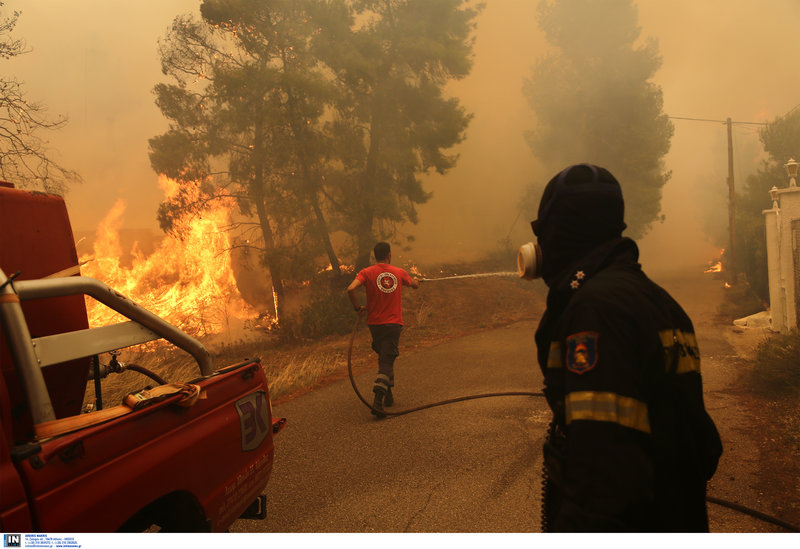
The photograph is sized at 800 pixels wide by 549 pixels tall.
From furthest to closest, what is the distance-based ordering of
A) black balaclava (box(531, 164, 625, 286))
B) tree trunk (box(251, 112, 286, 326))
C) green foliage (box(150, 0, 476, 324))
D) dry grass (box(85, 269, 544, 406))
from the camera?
tree trunk (box(251, 112, 286, 326)) < green foliage (box(150, 0, 476, 324)) < dry grass (box(85, 269, 544, 406)) < black balaclava (box(531, 164, 625, 286))

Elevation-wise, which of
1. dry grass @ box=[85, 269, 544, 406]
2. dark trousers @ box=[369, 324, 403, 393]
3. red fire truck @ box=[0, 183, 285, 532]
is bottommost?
dry grass @ box=[85, 269, 544, 406]

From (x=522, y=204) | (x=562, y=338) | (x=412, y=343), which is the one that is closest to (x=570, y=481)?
(x=562, y=338)

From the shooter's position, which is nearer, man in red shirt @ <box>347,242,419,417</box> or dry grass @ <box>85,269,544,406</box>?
man in red shirt @ <box>347,242,419,417</box>

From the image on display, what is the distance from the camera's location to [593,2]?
23328mm

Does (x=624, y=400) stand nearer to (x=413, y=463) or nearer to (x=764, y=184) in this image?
(x=413, y=463)

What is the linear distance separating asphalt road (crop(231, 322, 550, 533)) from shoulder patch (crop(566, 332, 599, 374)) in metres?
2.49

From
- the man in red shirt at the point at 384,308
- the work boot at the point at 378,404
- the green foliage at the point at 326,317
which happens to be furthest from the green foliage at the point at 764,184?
the work boot at the point at 378,404

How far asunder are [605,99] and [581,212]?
2442 centimetres

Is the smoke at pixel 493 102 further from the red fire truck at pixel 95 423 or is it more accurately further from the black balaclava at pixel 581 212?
the black balaclava at pixel 581 212

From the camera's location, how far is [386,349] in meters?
6.01

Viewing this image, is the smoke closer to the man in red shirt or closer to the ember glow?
the ember glow

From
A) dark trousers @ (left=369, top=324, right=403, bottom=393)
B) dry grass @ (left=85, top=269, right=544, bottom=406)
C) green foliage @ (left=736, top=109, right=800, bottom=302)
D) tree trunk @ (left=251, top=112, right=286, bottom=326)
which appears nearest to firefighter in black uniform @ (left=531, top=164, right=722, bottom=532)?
dark trousers @ (left=369, top=324, right=403, bottom=393)

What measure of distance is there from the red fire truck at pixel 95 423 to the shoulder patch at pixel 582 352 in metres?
1.69

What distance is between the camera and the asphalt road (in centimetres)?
346
